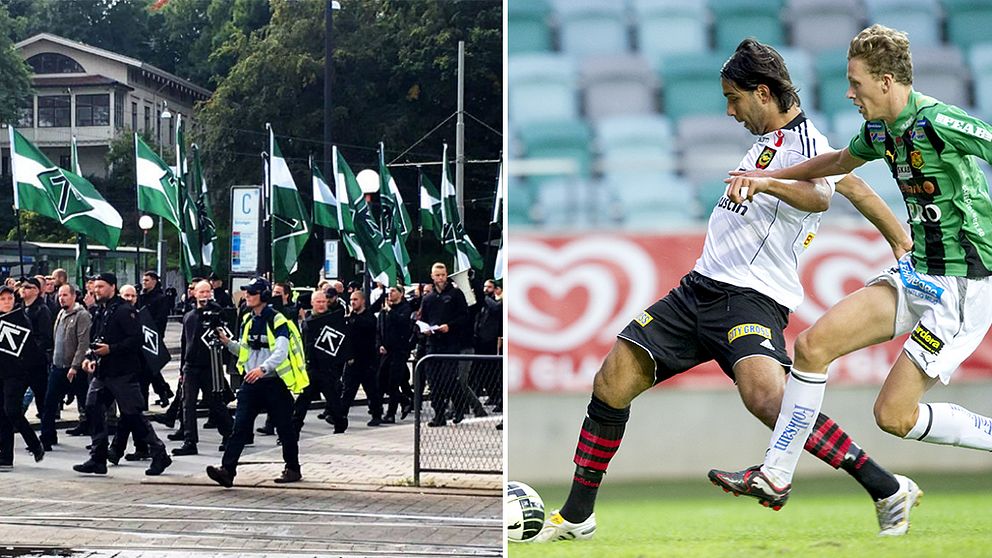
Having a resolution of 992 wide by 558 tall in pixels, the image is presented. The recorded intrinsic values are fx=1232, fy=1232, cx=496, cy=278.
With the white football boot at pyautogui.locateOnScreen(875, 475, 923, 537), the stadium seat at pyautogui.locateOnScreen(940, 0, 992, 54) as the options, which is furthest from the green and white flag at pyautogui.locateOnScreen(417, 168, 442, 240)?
the white football boot at pyautogui.locateOnScreen(875, 475, 923, 537)

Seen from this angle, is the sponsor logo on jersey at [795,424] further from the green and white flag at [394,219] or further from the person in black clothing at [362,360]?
the person in black clothing at [362,360]

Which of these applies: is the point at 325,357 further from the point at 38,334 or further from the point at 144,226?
the point at 38,334

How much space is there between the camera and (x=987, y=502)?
Answer: 4.62 metres

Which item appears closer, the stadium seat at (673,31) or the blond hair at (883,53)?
the blond hair at (883,53)

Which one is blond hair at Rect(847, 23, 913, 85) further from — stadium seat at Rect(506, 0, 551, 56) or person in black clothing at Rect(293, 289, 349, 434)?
person in black clothing at Rect(293, 289, 349, 434)

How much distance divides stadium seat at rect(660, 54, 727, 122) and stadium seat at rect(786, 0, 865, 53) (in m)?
0.33

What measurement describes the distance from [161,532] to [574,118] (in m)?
2.45

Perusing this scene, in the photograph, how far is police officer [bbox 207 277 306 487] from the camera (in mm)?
5309

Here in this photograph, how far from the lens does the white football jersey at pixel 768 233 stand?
11.6ft

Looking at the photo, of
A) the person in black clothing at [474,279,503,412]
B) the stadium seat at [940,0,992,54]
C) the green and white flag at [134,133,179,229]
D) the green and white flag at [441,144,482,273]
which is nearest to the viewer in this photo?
the stadium seat at [940,0,992,54]

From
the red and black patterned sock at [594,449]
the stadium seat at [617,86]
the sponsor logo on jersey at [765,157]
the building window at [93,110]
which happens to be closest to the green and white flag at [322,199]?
the building window at [93,110]

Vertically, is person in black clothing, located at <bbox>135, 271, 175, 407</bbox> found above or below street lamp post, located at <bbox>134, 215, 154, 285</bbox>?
below

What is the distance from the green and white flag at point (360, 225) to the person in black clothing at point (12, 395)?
1.54 meters

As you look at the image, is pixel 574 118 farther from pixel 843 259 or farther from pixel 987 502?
pixel 987 502
